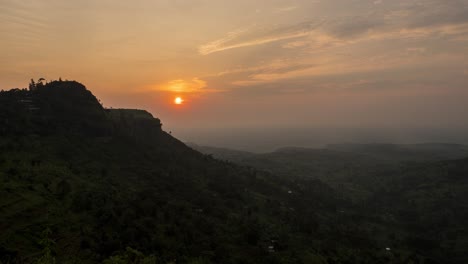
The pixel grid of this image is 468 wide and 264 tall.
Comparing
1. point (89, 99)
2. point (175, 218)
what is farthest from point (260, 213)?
point (89, 99)

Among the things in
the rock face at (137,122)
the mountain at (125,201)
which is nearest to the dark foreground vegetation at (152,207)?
the mountain at (125,201)

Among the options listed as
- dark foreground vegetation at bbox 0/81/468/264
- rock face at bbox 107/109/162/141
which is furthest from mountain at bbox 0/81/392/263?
rock face at bbox 107/109/162/141

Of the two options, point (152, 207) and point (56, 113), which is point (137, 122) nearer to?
point (56, 113)

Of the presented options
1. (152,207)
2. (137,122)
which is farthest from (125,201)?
(137,122)

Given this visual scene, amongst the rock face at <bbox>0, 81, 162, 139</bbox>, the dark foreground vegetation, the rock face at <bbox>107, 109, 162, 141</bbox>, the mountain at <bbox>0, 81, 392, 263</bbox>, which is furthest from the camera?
the rock face at <bbox>107, 109, 162, 141</bbox>

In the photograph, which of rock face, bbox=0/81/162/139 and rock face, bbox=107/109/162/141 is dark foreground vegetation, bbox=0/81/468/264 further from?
rock face, bbox=107/109/162/141

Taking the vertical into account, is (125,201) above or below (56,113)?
below

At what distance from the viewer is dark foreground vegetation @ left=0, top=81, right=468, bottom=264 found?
51.8 m

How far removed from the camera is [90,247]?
48781mm

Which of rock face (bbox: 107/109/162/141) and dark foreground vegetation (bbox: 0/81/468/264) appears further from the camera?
rock face (bbox: 107/109/162/141)

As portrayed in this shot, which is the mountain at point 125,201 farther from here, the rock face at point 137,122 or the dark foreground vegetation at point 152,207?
the rock face at point 137,122

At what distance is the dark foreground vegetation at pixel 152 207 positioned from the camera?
51.8m

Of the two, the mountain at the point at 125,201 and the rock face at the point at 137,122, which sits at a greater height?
the rock face at the point at 137,122

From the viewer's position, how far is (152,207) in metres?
69.1
